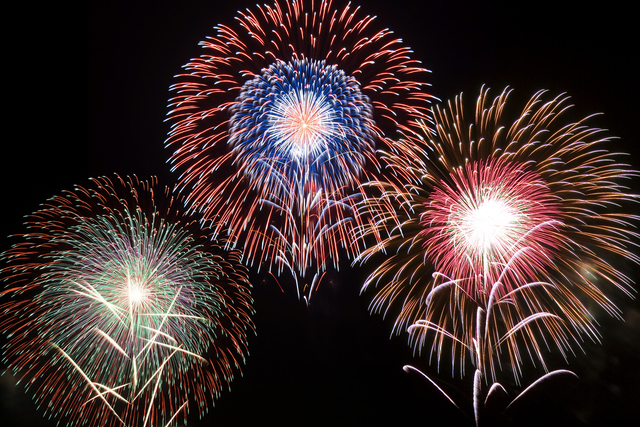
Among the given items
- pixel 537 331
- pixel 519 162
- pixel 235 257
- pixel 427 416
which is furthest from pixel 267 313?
pixel 519 162

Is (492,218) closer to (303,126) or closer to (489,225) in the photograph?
(489,225)

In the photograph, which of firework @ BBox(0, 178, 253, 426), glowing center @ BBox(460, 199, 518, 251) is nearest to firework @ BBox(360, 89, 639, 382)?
glowing center @ BBox(460, 199, 518, 251)

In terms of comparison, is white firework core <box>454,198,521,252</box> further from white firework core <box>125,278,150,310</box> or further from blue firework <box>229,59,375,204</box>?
white firework core <box>125,278,150,310</box>

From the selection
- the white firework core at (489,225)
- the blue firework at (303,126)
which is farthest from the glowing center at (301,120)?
the white firework core at (489,225)

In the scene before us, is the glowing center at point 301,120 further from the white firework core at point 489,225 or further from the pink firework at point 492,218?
the white firework core at point 489,225

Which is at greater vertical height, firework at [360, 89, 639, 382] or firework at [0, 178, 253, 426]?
firework at [360, 89, 639, 382]

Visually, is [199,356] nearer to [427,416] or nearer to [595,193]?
[427,416]

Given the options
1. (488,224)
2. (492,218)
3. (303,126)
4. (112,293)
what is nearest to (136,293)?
(112,293)
